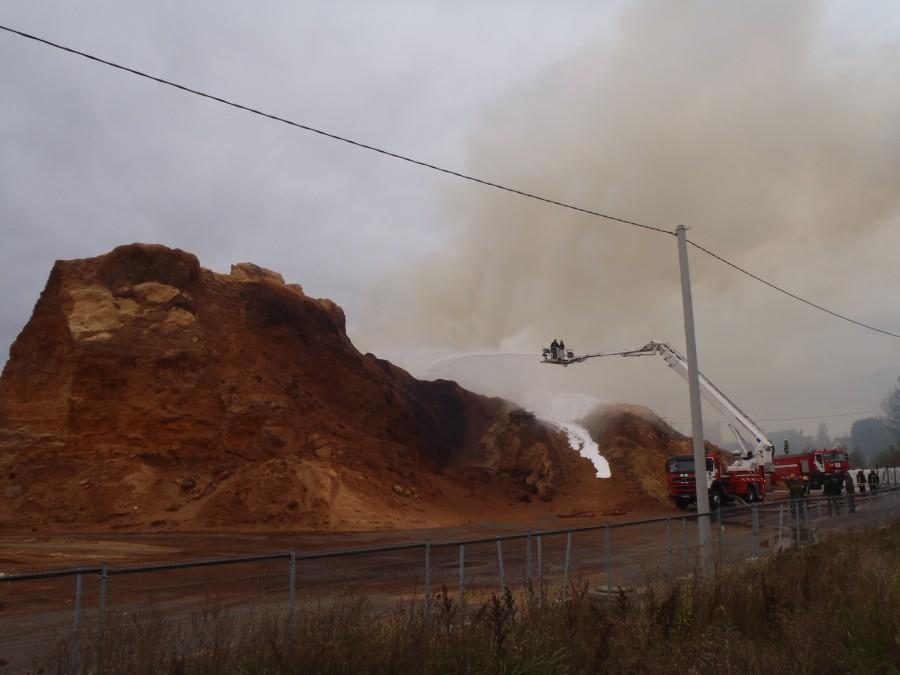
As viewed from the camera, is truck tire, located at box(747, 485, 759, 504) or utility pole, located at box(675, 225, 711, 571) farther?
truck tire, located at box(747, 485, 759, 504)

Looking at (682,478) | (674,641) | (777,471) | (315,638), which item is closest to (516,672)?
(315,638)

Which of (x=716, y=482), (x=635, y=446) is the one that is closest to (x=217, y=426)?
(x=716, y=482)

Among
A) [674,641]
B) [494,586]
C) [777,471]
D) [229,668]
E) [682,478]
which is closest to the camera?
[229,668]

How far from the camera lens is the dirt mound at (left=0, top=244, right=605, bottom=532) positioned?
115 feet

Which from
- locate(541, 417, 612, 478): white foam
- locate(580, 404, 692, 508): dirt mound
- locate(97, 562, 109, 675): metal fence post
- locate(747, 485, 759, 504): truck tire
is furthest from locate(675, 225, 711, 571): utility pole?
locate(541, 417, 612, 478): white foam

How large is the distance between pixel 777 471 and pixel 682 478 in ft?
53.5

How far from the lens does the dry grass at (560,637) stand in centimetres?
609

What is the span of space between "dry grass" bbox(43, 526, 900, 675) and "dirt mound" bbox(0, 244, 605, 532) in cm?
2540

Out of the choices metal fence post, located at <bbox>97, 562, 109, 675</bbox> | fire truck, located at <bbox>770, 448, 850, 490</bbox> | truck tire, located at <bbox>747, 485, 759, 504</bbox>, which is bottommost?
truck tire, located at <bbox>747, 485, 759, 504</bbox>

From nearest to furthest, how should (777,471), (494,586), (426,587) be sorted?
(426,587) < (494,586) < (777,471)

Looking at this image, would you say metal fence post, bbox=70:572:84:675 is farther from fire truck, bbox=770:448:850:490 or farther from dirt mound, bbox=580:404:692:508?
fire truck, bbox=770:448:850:490

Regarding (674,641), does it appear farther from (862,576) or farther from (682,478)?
(682,478)

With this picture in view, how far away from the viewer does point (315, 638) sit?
6.29m

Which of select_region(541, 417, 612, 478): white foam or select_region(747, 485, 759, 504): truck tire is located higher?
select_region(541, 417, 612, 478): white foam
